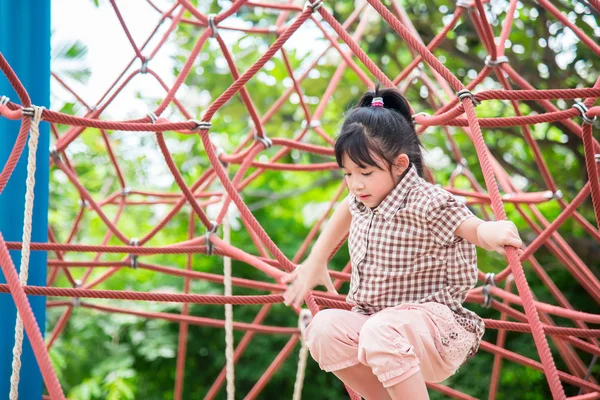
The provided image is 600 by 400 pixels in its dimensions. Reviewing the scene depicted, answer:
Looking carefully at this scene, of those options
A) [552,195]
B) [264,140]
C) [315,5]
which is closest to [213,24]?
[264,140]

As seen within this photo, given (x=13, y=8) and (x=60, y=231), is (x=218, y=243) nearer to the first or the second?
(x=13, y=8)

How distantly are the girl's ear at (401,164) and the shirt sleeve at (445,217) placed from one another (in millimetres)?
67

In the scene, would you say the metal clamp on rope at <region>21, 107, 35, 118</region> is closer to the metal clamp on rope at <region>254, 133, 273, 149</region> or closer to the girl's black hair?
the girl's black hair

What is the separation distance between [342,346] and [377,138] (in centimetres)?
29

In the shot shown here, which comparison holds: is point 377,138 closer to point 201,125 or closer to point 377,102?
point 377,102


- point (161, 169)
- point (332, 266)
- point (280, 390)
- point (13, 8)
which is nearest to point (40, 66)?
point (13, 8)

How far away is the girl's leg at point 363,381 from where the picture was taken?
1.10m

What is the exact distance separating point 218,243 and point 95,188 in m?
2.48

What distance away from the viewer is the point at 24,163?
1629 millimetres

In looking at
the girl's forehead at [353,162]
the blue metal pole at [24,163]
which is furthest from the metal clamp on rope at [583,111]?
the blue metal pole at [24,163]

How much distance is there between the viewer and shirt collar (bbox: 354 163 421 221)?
109 cm

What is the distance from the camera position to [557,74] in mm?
2479

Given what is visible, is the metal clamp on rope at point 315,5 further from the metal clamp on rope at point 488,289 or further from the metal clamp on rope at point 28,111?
the metal clamp on rope at point 488,289

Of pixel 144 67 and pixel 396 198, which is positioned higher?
pixel 144 67
